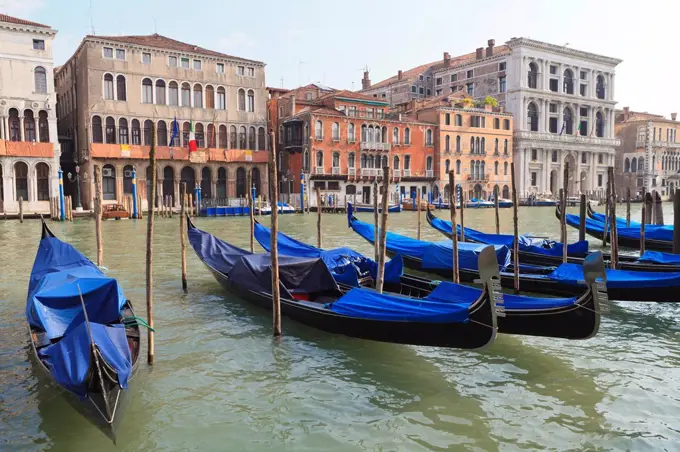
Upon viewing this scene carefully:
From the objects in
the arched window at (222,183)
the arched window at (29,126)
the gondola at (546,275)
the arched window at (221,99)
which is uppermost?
the arched window at (221,99)

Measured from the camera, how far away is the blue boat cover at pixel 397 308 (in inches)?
159

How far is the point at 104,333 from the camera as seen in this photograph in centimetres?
349

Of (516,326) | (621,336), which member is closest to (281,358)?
(516,326)

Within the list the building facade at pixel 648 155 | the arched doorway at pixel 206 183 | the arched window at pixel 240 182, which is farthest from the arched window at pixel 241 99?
the building facade at pixel 648 155

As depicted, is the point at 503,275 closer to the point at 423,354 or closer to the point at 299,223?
the point at 423,354

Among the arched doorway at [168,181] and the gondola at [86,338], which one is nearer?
the gondola at [86,338]

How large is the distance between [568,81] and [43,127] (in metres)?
30.6

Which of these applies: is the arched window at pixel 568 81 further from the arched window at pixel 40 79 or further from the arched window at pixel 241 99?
the arched window at pixel 40 79

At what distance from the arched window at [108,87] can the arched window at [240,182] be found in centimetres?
A: 600

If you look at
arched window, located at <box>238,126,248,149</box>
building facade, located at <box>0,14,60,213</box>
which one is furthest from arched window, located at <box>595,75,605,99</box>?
building facade, located at <box>0,14,60,213</box>

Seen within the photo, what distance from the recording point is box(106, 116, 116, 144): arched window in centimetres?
2248

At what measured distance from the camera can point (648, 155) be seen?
40000mm

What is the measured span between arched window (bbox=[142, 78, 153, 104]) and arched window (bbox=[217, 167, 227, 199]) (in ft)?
13.5

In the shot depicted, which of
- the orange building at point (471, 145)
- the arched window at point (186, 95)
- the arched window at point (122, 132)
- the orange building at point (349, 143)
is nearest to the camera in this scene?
the arched window at point (122, 132)
